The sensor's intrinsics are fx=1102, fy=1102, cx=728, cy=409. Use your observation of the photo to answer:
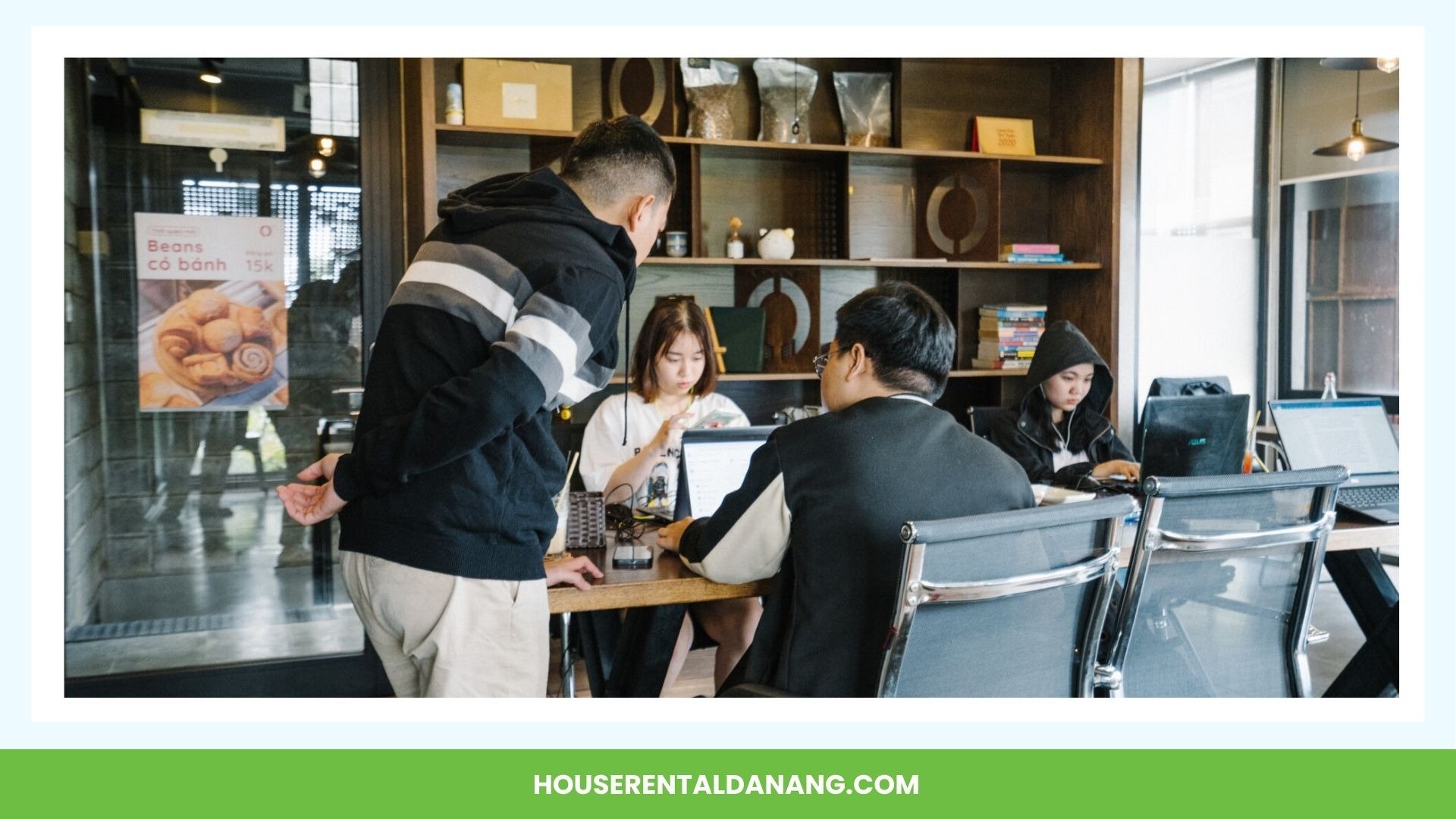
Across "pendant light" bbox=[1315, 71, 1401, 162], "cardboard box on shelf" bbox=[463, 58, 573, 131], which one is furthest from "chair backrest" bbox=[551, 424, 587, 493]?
"pendant light" bbox=[1315, 71, 1401, 162]

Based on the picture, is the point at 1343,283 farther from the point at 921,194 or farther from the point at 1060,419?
the point at 1060,419

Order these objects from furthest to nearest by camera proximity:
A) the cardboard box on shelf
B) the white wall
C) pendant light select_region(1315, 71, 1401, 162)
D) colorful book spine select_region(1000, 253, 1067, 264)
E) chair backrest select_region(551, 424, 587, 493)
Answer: the white wall, pendant light select_region(1315, 71, 1401, 162), colorful book spine select_region(1000, 253, 1067, 264), chair backrest select_region(551, 424, 587, 493), the cardboard box on shelf

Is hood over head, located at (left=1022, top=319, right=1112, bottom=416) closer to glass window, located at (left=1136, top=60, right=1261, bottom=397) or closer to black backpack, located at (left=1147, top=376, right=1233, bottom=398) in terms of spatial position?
black backpack, located at (left=1147, top=376, right=1233, bottom=398)

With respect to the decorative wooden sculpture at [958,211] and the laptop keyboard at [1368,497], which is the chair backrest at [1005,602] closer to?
the laptop keyboard at [1368,497]

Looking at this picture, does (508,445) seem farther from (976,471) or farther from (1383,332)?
(1383,332)

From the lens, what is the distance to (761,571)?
195 cm

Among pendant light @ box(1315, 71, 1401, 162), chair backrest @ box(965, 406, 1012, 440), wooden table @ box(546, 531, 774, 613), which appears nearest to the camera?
wooden table @ box(546, 531, 774, 613)

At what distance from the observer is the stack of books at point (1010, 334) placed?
4.60 m

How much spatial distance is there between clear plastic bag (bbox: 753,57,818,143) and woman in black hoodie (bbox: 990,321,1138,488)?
151cm

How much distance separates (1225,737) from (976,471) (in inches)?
22.5

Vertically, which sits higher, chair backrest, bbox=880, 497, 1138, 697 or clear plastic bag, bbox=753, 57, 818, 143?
clear plastic bag, bbox=753, 57, 818, 143

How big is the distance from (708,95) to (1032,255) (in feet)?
4.90

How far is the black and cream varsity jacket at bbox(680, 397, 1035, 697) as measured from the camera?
5.69 ft
